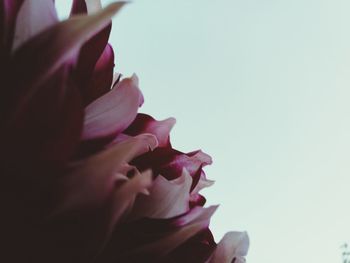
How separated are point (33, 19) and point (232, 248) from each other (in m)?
0.10

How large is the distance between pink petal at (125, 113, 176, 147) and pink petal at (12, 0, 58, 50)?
→ 0.20ft

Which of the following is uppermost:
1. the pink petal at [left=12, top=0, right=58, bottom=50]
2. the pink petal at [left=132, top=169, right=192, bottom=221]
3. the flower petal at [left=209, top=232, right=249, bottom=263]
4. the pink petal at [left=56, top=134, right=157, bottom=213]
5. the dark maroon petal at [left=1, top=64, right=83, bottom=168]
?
the pink petal at [left=12, top=0, right=58, bottom=50]

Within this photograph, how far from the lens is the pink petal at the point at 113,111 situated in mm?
161

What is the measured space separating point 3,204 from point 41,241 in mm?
12

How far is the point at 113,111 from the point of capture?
6.5 inches

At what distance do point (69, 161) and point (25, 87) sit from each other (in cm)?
2

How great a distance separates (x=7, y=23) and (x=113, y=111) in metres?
0.04

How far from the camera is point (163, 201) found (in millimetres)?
172

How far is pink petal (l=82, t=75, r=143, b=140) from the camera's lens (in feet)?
0.53

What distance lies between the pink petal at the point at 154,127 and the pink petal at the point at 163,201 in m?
0.04

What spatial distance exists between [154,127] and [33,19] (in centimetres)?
8

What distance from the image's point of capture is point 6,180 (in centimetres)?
13

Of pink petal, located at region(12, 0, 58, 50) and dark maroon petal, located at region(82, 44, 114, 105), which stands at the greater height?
pink petal, located at region(12, 0, 58, 50)

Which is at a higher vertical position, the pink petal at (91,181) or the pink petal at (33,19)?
the pink petal at (33,19)
